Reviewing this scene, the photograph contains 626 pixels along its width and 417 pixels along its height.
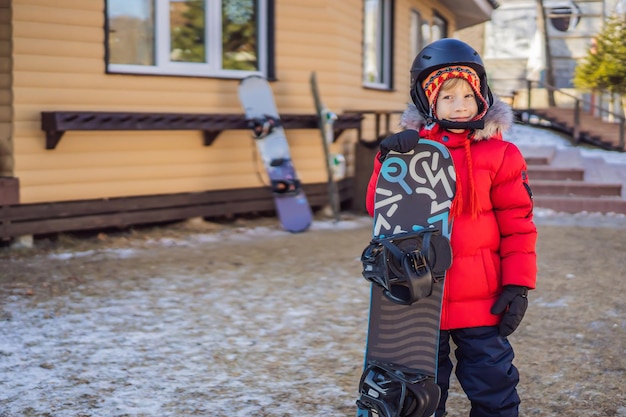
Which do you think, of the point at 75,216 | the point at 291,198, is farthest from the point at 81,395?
the point at 291,198

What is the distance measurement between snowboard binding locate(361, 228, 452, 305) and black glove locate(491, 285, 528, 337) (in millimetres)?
234

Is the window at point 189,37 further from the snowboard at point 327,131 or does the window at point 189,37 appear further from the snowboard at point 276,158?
the snowboard at point 327,131

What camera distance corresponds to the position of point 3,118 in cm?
694

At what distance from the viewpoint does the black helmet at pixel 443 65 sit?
257cm

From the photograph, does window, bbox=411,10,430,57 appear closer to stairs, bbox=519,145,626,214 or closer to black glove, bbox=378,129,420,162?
stairs, bbox=519,145,626,214

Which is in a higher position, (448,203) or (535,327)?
(448,203)

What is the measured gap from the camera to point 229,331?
173 inches

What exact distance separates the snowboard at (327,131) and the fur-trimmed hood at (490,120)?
5996mm

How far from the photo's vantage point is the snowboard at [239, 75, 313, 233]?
26.7ft

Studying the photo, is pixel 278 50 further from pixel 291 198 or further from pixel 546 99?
pixel 546 99

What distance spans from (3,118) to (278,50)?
3.23 metres

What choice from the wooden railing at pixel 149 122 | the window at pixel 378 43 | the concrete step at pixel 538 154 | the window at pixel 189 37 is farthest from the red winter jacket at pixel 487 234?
the concrete step at pixel 538 154

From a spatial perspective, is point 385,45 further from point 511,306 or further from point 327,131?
point 511,306

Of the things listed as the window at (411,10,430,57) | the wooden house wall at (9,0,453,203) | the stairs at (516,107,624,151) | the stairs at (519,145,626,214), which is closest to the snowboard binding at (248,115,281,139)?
the wooden house wall at (9,0,453,203)
